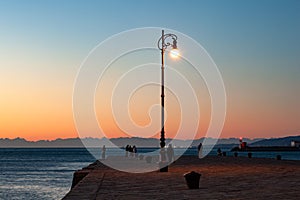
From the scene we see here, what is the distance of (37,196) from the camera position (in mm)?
45719

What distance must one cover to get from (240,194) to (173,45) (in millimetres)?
14584

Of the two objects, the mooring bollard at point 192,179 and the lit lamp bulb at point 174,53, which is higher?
the lit lamp bulb at point 174,53

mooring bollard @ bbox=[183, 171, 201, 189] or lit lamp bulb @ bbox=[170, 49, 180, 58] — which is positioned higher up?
lit lamp bulb @ bbox=[170, 49, 180, 58]

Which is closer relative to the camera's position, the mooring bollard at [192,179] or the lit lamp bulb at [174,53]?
the mooring bollard at [192,179]

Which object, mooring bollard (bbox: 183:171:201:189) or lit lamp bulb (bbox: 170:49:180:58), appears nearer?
mooring bollard (bbox: 183:171:201:189)

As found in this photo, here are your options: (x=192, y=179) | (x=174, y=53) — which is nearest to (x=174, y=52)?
(x=174, y=53)

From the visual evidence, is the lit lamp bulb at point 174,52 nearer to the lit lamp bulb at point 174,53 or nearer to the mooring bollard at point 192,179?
the lit lamp bulb at point 174,53

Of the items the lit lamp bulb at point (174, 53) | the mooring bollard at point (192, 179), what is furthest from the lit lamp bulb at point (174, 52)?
the mooring bollard at point (192, 179)

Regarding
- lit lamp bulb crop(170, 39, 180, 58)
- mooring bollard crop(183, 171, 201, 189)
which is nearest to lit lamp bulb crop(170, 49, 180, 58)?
lit lamp bulb crop(170, 39, 180, 58)

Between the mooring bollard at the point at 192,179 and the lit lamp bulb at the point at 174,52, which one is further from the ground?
the lit lamp bulb at the point at 174,52

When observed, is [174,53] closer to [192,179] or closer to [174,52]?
[174,52]

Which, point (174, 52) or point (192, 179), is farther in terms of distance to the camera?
point (174, 52)

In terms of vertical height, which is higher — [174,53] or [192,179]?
[174,53]

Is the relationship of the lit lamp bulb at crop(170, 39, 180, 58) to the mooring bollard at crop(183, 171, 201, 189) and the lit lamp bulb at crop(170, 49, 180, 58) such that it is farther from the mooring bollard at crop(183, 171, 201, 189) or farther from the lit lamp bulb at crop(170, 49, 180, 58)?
the mooring bollard at crop(183, 171, 201, 189)
